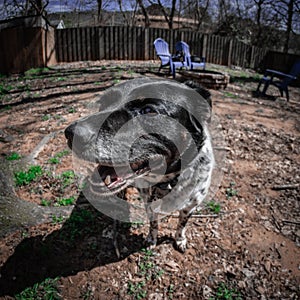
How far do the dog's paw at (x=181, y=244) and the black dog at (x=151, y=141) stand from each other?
1.41ft

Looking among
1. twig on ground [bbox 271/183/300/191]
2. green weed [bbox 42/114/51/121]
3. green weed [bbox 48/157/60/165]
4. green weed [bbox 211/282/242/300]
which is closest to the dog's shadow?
green weed [bbox 211/282/242/300]

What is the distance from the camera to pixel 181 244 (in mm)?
2512

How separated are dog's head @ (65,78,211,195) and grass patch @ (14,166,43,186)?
1.75 metres

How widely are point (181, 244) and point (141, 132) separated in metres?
1.34

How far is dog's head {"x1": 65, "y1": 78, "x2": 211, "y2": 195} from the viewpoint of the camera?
1.67m

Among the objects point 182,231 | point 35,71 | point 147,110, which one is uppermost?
point 147,110

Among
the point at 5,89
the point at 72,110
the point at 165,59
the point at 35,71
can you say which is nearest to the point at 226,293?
the point at 72,110

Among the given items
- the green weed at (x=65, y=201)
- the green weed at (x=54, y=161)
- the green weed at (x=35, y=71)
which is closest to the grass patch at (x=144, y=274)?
the green weed at (x=65, y=201)

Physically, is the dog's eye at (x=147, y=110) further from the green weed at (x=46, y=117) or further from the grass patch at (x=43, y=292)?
the green weed at (x=46, y=117)

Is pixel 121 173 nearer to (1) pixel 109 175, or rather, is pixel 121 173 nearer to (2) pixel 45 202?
(1) pixel 109 175

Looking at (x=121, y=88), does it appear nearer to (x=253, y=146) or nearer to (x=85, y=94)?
(x=253, y=146)

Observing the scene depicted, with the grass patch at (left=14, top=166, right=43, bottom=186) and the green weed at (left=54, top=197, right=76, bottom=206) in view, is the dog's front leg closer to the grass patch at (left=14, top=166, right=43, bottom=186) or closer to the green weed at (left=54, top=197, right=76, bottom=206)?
the green weed at (left=54, top=197, right=76, bottom=206)

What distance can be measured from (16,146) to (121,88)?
111 inches

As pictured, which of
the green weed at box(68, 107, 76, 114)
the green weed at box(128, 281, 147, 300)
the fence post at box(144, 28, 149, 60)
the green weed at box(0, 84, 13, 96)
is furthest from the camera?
the fence post at box(144, 28, 149, 60)
